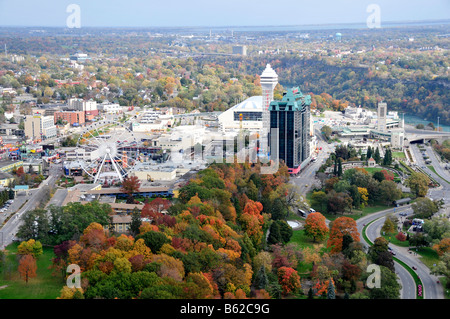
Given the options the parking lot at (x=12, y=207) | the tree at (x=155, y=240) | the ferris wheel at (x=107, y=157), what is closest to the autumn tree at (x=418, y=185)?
the ferris wheel at (x=107, y=157)

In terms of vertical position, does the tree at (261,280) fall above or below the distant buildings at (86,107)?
below

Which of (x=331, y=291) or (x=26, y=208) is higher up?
(x=26, y=208)

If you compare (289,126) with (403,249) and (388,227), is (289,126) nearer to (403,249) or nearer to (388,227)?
(388,227)

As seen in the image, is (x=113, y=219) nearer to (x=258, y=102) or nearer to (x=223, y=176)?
(x=223, y=176)

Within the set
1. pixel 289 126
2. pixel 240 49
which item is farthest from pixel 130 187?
pixel 240 49

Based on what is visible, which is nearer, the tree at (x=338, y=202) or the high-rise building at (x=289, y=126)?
the tree at (x=338, y=202)

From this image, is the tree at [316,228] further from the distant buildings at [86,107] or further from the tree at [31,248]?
the distant buildings at [86,107]

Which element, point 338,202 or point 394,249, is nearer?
point 394,249
